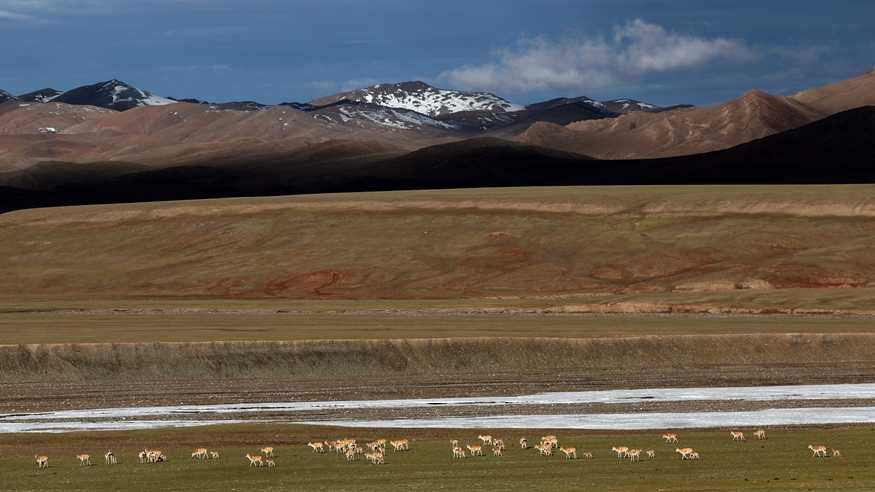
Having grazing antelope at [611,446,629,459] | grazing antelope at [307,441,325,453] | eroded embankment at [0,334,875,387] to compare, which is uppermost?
grazing antelope at [611,446,629,459]

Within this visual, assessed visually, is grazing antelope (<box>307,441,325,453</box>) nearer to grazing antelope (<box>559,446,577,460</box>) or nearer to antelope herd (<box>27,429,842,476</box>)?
antelope herd (<box>27,429,842,476</box>)

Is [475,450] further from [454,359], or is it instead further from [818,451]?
[454,359]

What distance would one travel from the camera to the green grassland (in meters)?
28.5

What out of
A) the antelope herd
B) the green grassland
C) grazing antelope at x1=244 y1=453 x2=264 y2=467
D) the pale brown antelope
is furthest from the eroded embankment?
grazing antelope at x1=244 y1=453 x2=264 y2=467

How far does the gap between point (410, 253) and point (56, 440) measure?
8977cm

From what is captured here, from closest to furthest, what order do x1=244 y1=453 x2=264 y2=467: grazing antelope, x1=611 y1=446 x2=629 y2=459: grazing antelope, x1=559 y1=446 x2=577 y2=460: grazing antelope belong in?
x1=244 y1=453 x2=264 y2=467: grazing antelope
x1=611 y1=446 x2=629 y2=459: grazing antelope
x1=559 y1=446 x2=577 y2=460: grazing antelope

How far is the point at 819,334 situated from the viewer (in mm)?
65062

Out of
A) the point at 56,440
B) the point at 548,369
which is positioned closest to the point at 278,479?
the point at 56,440

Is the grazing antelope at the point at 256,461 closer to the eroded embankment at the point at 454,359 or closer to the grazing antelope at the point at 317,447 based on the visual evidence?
the grazing antelope at the point at 317,447

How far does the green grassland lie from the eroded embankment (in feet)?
57.0

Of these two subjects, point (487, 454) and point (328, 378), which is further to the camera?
point (328, 378)

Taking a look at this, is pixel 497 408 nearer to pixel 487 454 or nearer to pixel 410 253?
pixel 487 454

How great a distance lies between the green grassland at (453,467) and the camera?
1124 inches

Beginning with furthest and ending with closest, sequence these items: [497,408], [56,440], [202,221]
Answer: [202,221]
[497,408]
[56,440]
